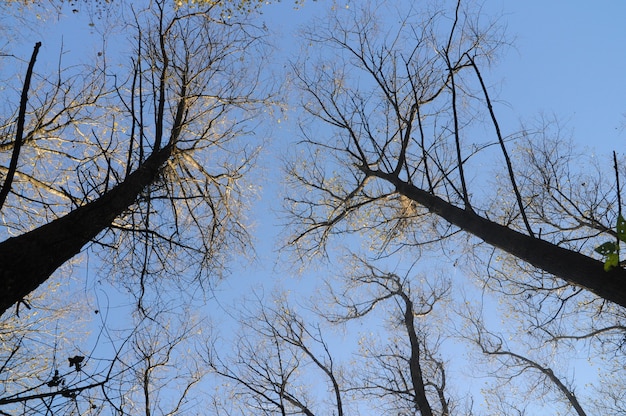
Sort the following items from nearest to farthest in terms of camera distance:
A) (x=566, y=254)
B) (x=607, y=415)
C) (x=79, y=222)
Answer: (x=79, y=222) < (x=566, y=254) < (x=607, y=415)

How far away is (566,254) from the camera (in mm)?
3391

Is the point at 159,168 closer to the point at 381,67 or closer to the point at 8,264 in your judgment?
the point at 8,264

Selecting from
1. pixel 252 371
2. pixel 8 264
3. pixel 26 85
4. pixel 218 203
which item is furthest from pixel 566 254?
pixel 252 371

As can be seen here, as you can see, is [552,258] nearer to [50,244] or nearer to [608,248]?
[608,248]

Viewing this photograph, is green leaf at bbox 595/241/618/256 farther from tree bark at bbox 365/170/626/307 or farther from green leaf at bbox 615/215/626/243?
tree bark at bbox 365/170/626/307

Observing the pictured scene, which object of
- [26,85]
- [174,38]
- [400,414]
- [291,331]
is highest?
[174,38]

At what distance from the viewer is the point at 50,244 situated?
→ 2.83 metres

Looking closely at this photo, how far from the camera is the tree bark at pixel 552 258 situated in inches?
120

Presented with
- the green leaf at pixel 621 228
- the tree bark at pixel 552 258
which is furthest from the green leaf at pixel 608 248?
the tree bark at pixel 552 258

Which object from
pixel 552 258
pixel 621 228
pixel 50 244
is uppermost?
pixel 552 258

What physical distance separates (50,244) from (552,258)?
3.88m

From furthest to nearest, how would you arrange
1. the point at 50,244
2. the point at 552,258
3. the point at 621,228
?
the point at 552,258 → the point at 50,244 → the point at 621,228

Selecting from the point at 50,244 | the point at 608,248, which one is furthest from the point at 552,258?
the point at 50,244

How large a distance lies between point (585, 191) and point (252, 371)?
7.10m
